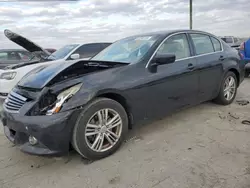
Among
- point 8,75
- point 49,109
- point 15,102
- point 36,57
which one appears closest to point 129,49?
point 49,109

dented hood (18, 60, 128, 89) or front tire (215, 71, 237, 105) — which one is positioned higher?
dented hood (18, 60, 128, 89)

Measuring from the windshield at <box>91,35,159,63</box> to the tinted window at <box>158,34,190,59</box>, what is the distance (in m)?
0.19

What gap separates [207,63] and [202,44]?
38 cm

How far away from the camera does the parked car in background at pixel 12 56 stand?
8279 millimetres

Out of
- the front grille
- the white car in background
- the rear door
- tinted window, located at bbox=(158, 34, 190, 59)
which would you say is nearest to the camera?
the front grille

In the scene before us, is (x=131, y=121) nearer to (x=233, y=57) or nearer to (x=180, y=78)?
(x=180, y=78)

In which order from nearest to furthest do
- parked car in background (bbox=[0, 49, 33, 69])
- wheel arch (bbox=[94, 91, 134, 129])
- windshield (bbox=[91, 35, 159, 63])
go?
wheel arch (bbox=[94, 91, 134, 129]), windshield (bbox=[91, 35, 159, 63]), parked car in background (bbox=[0, 49, 33, 69])

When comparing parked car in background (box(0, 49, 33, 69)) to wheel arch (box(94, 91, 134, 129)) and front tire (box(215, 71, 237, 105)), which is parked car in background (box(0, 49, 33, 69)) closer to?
wheel arch (box(94, 91, 134, 129))

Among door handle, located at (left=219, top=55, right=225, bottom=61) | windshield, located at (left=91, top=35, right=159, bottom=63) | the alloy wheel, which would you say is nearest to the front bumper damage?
the alloy wheel

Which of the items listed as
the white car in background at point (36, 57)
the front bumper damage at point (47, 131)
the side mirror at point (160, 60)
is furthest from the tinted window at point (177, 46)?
the white car in background at point (36, 57)

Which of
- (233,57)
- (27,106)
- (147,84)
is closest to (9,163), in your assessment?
(27,106)

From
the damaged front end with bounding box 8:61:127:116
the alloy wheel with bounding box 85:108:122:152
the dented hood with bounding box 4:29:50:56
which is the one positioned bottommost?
the alloy wheel with bounding box 85:108:122:152

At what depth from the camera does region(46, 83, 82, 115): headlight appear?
2578 mm

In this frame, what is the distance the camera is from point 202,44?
4344mm
